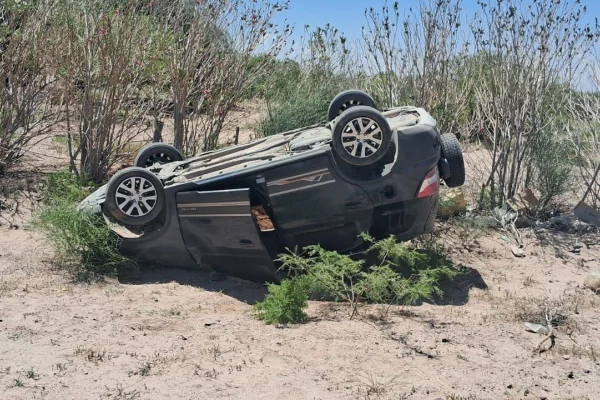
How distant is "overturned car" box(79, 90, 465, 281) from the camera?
24.1ft

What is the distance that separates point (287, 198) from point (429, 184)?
4.59 feet

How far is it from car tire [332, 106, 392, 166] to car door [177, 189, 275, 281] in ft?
3.30

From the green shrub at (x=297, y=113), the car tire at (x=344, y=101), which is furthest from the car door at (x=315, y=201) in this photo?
the green shrub at (x=297, y=113)

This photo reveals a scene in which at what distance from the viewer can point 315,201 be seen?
7398 millimetres

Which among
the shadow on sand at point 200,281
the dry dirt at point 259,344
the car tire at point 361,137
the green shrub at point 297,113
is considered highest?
the green shrub at point 297,113

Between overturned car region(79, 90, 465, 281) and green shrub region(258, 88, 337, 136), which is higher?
green shrub region(258, 88, 337, 136)

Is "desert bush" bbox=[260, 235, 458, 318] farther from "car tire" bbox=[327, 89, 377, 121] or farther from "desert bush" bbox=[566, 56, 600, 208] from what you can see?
"desert bush" bbox=[566, 56, 600, 208]

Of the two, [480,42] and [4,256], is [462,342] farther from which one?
[480,42]

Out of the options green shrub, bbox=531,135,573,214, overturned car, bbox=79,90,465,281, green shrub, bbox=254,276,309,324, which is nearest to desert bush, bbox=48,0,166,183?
overturned car, bbox=79,90,465,281

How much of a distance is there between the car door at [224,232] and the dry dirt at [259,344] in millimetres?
244

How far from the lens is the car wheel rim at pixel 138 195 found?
750 centimetres

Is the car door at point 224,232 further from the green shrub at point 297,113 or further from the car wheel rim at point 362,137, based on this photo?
the green shrub at point 297,113

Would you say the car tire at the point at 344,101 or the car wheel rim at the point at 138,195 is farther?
the car tire at the point at 344,101

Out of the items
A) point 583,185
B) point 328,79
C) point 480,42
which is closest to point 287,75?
point 328,79
